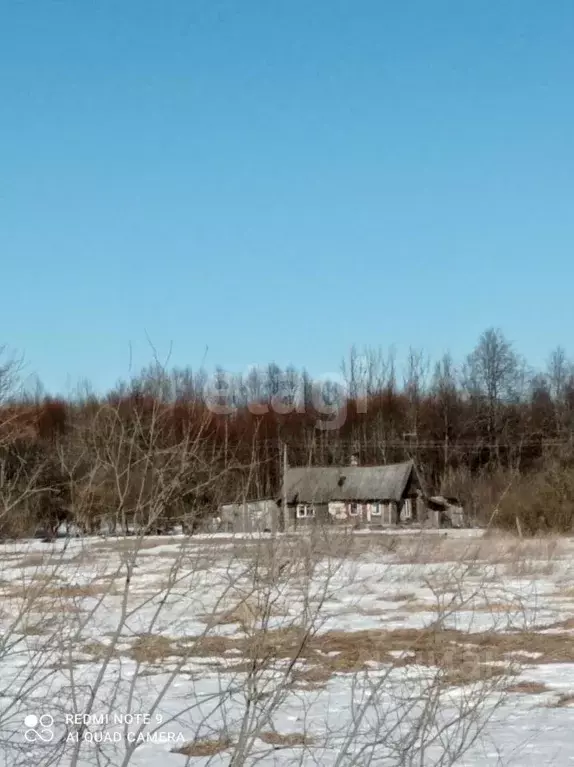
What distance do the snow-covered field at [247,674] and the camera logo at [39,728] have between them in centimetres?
1

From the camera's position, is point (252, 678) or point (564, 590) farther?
point (564, 590)

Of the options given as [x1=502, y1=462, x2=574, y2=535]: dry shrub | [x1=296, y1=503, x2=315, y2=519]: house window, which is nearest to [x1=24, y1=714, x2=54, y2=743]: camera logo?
[x1=296, y1=503, x2=315, y2=519]: house window

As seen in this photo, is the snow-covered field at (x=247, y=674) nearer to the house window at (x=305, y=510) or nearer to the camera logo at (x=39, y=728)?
the camera logo at (x=39, y=728)

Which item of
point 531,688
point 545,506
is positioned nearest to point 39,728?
point 531,688

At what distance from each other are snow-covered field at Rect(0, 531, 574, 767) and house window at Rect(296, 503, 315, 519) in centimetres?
32

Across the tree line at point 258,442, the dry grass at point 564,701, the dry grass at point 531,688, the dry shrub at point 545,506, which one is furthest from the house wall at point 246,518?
the dry shrub at point 545,506

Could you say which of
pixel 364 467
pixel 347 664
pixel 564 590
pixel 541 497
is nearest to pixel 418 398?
pixel 364 467

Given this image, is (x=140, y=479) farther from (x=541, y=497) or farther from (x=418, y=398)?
(x=418, y=398)

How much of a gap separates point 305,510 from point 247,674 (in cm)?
171

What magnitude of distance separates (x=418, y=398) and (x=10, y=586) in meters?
63.0

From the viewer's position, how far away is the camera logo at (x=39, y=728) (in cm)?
414

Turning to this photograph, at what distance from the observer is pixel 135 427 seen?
3.82 meters

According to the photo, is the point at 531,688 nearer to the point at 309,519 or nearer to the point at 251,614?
the point at 309,519

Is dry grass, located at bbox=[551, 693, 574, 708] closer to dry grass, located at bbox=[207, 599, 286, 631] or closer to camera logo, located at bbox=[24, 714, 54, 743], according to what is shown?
dry grass, located at bbox=[207, 599, 286, 631]
